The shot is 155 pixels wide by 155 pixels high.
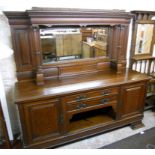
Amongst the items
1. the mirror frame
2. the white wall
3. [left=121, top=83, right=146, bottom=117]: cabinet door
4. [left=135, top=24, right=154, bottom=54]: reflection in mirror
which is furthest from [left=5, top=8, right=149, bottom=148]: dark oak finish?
[left=135, top=24, right=154, bottom=54]: reflection in mirror

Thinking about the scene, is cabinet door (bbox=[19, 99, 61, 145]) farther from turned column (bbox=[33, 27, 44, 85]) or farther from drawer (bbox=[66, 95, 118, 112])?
turned column (bbox=[33, 27, 44, 85])

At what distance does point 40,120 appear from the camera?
167 cm

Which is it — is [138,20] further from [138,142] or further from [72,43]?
[138,142]

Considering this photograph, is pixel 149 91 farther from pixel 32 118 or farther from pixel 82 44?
pixel 32 118

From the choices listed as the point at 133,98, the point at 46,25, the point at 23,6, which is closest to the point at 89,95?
the point at 133,98

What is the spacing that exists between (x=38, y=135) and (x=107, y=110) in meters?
1.08

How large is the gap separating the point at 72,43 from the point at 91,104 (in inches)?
33.8

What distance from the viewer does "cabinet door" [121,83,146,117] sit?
201cm

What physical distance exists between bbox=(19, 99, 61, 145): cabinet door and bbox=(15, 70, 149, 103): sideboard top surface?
0.09 m

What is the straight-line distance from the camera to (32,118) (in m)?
1.62

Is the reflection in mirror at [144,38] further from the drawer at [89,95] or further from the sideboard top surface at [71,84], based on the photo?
the drawer at [89,95]

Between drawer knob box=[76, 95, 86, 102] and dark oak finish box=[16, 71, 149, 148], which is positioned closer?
dark oak finish box=[16, 71, 149, 148]

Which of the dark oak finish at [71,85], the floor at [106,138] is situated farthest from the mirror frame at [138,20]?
the floor at [106,138]

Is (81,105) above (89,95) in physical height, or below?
below
